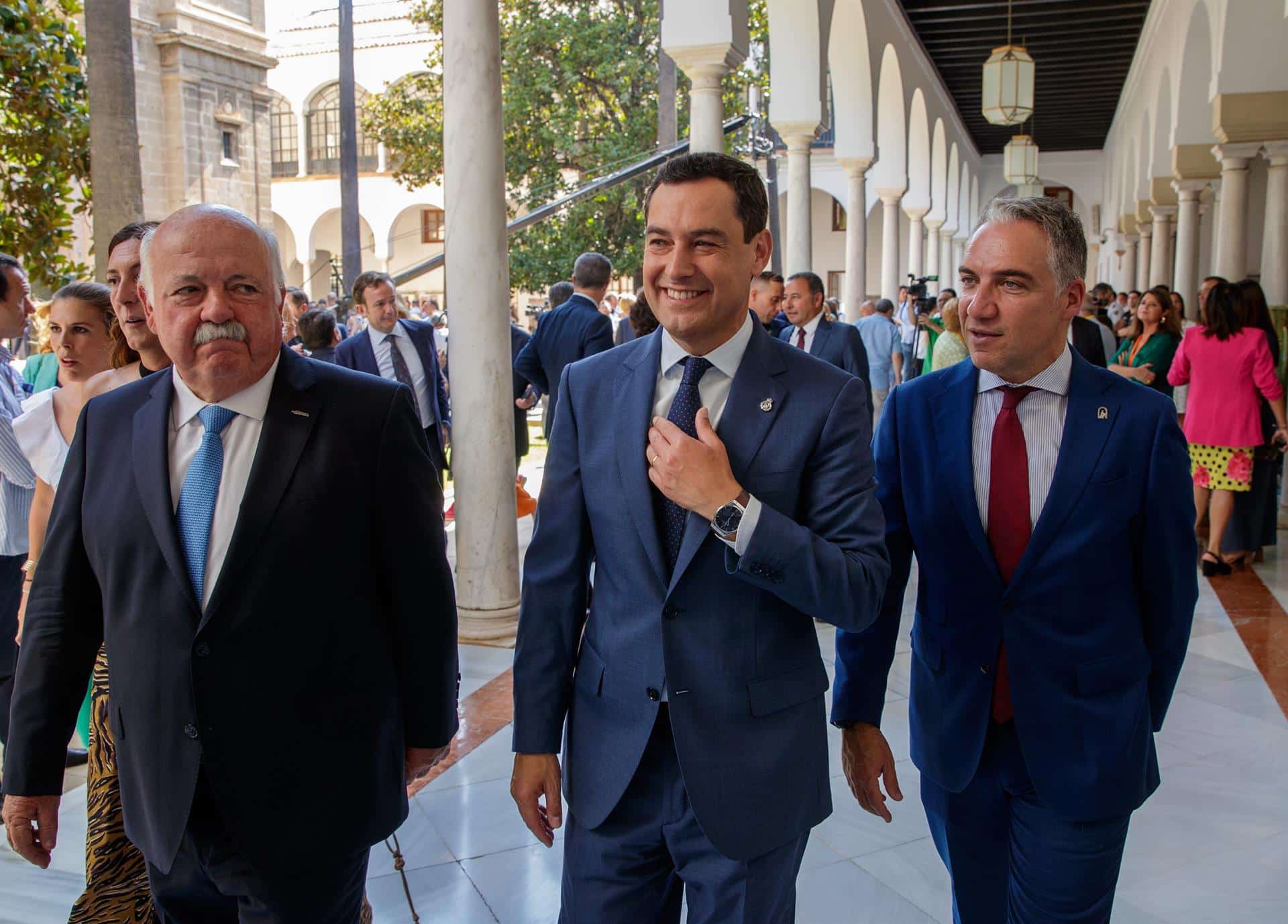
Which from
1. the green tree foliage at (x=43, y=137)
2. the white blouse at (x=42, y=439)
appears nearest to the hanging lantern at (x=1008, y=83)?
the green tree foliage at (x=43, y=137)

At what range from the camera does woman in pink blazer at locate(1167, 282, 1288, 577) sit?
671 centimetres

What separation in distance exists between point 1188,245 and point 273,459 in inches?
566

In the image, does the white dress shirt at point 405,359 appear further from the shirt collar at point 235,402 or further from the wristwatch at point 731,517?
the wristwatch at point 731,517

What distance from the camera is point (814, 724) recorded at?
6.38ft

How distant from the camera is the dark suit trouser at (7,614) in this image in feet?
12.3

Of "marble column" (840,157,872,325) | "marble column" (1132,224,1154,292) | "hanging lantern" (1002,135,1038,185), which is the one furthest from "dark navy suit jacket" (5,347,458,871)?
"marble column" (1132,224,1154,292)

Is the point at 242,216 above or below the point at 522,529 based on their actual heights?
above

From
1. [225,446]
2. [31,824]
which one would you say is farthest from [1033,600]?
[31,824]

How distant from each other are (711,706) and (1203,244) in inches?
874

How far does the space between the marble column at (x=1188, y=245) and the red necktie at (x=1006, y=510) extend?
41.5 feet

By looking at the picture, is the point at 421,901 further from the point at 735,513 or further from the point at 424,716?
the point at 735,513

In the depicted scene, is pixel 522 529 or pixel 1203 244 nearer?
pixel 522 529

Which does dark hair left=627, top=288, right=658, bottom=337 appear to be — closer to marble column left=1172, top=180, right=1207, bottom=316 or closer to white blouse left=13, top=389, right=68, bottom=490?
white blouse left=13, top=389, right=68, bottom=490

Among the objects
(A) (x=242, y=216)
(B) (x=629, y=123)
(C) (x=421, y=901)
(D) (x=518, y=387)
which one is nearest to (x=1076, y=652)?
(A) (x=242, y=216)
